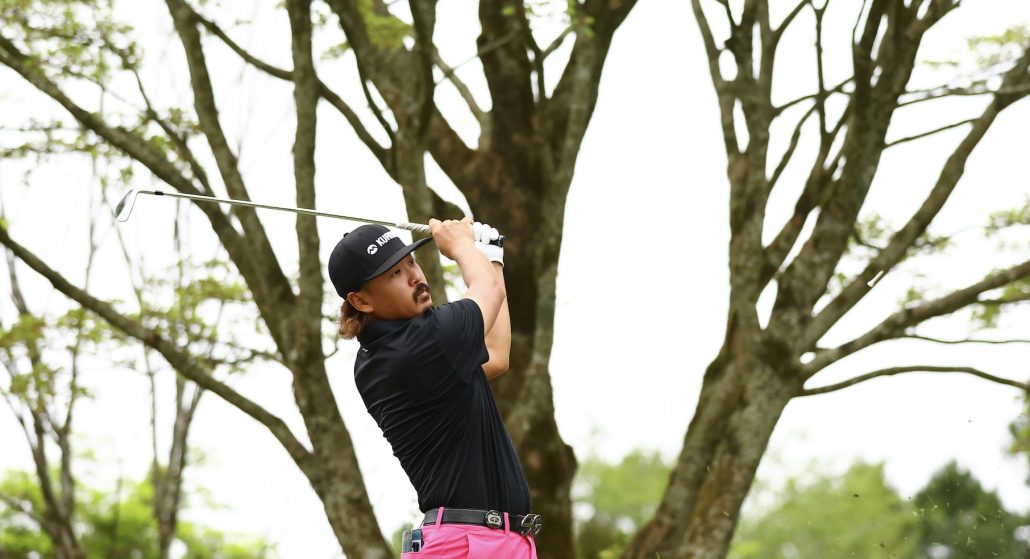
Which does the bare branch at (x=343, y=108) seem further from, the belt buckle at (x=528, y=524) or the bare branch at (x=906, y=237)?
the belt buckle at (x=528, y=524)

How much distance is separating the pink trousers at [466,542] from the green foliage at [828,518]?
3691cm

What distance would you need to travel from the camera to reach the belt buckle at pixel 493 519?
3992 millimetres

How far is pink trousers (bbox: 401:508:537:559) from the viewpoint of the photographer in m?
3.97

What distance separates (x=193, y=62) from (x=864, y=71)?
13.6 feet

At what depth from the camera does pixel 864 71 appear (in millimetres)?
7781

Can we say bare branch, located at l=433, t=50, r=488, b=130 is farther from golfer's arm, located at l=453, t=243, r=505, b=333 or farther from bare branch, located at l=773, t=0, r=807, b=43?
golfer's arm, located at l=453, t=243, r=505, b=333

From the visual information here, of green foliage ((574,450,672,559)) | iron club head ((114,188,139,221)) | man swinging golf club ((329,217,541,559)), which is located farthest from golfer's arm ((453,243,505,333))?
green foliage ((574,450,672,559))

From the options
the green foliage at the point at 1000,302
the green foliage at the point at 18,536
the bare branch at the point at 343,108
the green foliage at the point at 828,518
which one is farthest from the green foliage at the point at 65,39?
the green foliage at the point at 828,518

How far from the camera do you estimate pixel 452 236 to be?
4.34 meters

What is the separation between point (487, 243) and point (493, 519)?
103 centimetres

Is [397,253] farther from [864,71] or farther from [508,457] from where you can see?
[864,71]

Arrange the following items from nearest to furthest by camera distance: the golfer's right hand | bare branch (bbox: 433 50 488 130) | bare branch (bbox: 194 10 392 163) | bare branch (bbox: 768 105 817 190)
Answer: the golfer's right hand, bare branch (bbox: 194 10 392 163), bare branch (bbox: 768 105 817 190), bare branch (bbox: 433 50 488 130)

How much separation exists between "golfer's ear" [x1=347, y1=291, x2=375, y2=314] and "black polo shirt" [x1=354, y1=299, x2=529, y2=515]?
5 centimetres

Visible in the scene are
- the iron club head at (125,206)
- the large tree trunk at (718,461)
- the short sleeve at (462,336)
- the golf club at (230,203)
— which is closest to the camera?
the short sleeve at (462,336)
